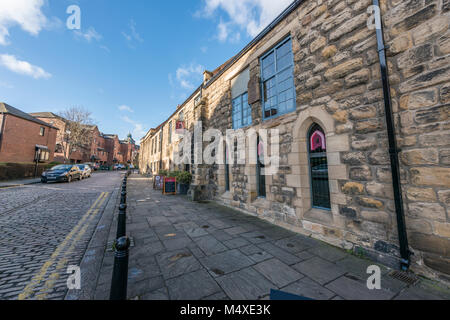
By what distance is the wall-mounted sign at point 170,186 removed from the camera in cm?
1065

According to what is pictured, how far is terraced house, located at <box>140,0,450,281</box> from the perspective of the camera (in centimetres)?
251

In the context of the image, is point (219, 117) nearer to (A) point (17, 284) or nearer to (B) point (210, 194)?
(B) point (210, 194)

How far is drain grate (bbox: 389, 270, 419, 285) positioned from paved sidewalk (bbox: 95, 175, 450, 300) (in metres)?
0.07

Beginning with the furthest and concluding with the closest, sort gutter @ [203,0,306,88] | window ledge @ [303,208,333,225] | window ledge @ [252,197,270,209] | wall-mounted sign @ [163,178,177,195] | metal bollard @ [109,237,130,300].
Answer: wall-mounted sign @ [163,178,177,195]
window ledge @ [252,197,270,209]
gutter @ [203,0,306,88]
window ledge @ [303,208,333,225]
metal bollard @ [109,237,130,300]

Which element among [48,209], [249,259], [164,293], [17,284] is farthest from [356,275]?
[48,209]

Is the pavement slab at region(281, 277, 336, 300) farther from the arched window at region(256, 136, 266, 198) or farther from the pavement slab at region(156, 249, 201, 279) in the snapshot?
the arched window at region(256, 136, 266, 198)

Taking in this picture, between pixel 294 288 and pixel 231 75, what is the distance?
7.38 m

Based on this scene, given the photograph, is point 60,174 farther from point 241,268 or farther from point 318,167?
point 318,167

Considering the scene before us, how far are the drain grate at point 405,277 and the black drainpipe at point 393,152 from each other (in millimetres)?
98

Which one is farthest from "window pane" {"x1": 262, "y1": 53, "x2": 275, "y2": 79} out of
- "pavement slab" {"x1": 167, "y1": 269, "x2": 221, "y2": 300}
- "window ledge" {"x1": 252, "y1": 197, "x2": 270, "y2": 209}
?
"pavement slab" {"x1": 167, "y1": 269, "x2": 221, "y2": 300}

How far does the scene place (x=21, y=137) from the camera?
22.7 metres
